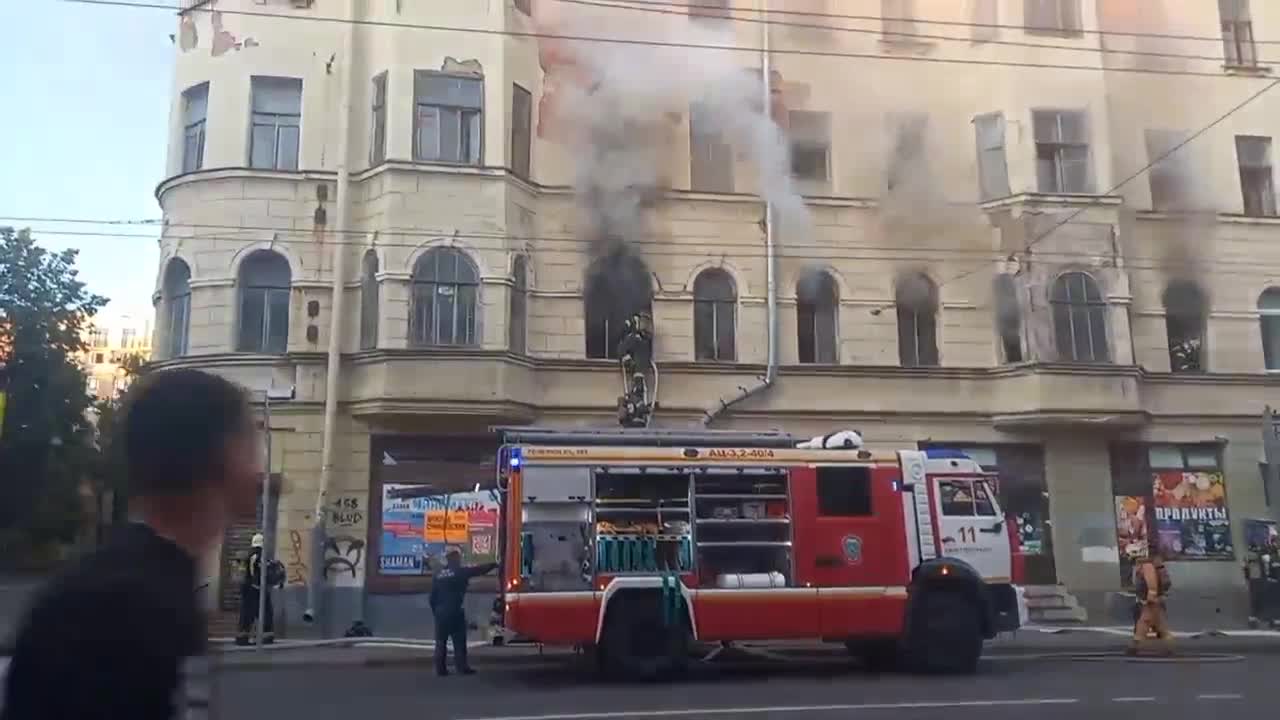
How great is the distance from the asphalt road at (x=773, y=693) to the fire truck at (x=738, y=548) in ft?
1.97

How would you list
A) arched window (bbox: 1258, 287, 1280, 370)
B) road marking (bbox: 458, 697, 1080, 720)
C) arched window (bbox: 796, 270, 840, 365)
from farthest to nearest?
arched window (bbox: 1258, 287, 1280, 370) < arched window (bbox: 796, 270, 840, 365) < road marking (bbox: 458, 697, 1080, 720)

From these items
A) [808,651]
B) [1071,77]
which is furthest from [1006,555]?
[1071,77]

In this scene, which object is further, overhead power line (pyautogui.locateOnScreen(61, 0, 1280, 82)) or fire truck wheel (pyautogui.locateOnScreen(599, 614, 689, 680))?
overhead power line (pyautogui.locateOnScreen(61, 0, 1280, 82))

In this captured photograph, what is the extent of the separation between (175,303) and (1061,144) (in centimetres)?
1742

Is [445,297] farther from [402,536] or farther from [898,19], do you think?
[898,19]

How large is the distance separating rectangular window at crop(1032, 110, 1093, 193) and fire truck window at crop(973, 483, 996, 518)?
9682mm

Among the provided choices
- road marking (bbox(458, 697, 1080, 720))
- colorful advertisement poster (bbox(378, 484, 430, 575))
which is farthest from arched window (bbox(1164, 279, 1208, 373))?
colorful advertisement poster (bbox(378, 484, 430, 575))

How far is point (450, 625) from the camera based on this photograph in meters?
Answer: 13.4

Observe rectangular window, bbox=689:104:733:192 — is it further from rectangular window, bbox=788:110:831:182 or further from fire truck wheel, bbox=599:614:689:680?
fire truck wheel, bbox=599:614:689:680

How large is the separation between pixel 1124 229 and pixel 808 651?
11.4m

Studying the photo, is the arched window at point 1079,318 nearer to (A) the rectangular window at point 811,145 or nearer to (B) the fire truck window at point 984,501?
(A) the rectangular window at point 811,145

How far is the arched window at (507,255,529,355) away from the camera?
19203 millimetres

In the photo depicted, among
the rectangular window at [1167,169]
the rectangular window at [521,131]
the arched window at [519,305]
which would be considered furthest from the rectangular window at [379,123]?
the rectangular window at [1167,169]

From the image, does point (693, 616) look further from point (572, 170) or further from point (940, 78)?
point (940, 78)
